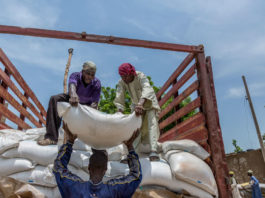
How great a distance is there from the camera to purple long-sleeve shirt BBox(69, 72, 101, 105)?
243 cm

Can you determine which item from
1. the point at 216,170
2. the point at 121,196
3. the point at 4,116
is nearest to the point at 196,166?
the point at 216,170

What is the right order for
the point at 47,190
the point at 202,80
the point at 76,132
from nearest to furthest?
1. the point at 76,132
2. the point at 47,190
3. the point at 202,80

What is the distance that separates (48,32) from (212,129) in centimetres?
206

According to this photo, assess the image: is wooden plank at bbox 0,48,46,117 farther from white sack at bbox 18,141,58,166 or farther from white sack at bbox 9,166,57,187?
white sack at bbox 9,166,57,187

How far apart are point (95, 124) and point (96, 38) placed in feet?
4.21

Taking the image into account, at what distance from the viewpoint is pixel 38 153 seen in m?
2.00

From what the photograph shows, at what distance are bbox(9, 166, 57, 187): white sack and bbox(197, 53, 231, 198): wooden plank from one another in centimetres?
151

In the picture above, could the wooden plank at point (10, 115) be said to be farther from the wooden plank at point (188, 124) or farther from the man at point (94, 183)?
the wooden plank at point (188, 124)

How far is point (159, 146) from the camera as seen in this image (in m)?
2.57

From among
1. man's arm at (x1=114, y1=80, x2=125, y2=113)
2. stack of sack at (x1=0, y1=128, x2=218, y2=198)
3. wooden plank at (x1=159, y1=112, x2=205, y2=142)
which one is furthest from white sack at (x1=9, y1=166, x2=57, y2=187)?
wooden plank at (x1=159, y1=112, x2=205, y2=142)

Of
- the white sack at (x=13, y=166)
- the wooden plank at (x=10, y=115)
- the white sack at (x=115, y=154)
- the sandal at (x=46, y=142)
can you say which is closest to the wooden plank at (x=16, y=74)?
the wooden plank at (x=10, y=115)

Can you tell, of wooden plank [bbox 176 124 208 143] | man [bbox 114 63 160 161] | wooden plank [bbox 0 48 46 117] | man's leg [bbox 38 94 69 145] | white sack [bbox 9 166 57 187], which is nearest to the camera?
white sack [bbox 9 166 57 187]

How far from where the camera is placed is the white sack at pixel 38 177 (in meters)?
1.84

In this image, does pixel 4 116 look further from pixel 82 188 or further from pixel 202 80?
pixel 202 80
